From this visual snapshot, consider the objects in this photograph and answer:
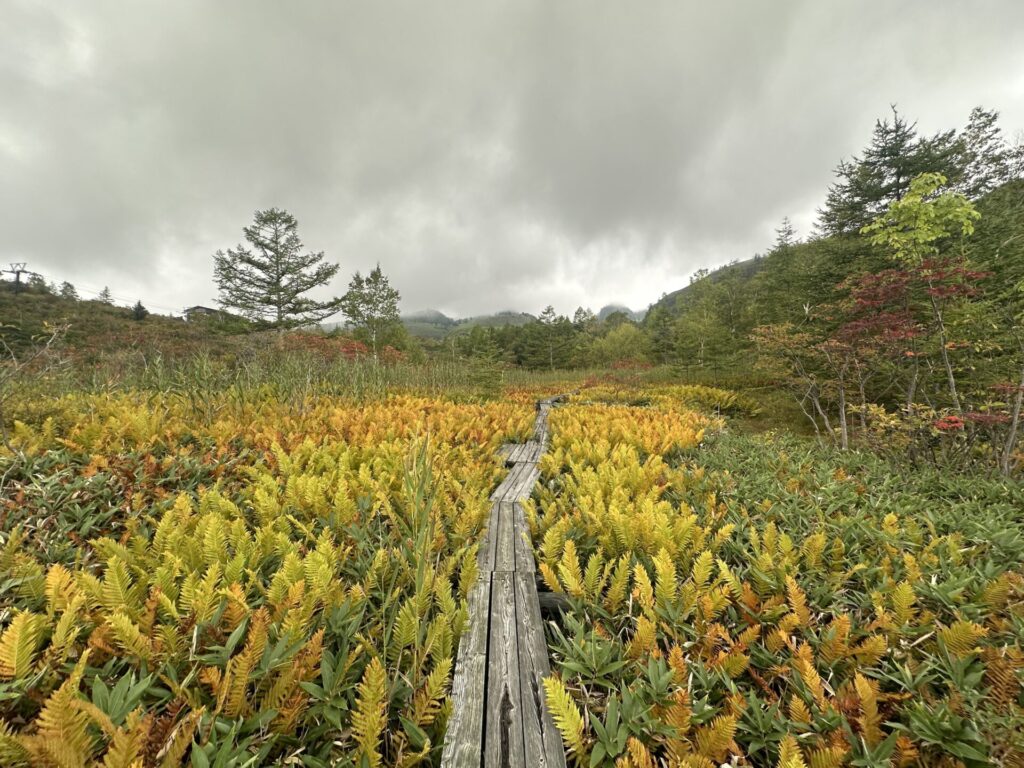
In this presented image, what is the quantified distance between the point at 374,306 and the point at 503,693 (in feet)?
85.0

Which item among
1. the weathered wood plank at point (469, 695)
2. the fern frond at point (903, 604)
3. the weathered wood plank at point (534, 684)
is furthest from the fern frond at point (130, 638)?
the fern frond at point (903, 604)

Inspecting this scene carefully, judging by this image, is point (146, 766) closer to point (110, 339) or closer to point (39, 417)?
point (39, 417)

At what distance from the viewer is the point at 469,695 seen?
147 centimetres

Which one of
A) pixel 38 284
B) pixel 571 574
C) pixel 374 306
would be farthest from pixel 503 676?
pixel 38 284

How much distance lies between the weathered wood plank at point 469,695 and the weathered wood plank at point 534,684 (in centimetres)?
17

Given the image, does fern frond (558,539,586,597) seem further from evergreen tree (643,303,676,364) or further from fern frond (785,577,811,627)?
evergreen tree (643,303,676,364)

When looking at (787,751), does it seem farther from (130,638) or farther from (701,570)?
(130,638)

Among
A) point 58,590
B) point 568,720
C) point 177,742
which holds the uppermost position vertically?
point 58,590

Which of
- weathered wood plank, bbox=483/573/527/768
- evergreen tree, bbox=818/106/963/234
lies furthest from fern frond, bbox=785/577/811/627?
evergreen tree, bbox=818/106/963/234

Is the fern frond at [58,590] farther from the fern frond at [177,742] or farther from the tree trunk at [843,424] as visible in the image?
the tree trunk at [843,424]

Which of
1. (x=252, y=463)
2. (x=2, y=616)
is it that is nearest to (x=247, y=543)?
(x=2, y=616)

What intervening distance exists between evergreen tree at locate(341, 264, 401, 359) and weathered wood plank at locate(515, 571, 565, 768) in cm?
2373

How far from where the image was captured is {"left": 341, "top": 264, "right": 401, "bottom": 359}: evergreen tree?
79.4ft

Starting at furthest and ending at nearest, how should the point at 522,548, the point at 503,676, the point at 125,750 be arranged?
1. the point at 522,548
2. the point at 503,676
3. the point at 125,750
